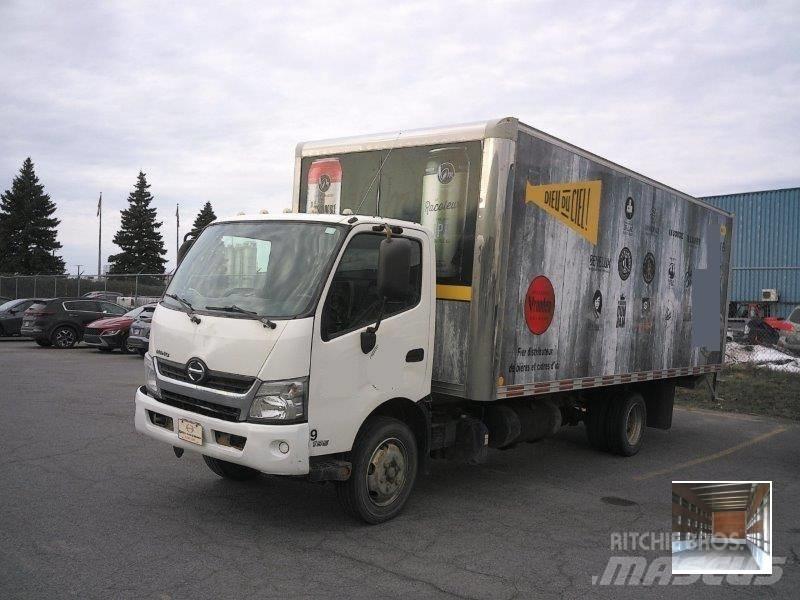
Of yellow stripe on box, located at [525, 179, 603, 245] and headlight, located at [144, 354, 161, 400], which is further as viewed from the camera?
yellow stripe on box, located at [525, 179, 603, 245]

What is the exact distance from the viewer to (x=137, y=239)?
7119 cm

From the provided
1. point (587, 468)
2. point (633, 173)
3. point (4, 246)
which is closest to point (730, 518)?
point (587, 468)

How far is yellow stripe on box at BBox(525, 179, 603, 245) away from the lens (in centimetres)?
632

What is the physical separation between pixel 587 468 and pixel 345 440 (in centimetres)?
393

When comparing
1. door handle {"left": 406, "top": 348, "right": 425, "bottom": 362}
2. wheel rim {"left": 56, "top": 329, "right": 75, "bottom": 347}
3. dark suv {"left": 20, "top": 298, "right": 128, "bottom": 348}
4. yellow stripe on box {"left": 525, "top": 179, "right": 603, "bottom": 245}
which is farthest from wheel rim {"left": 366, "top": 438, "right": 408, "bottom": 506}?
wheel rim {"left": 56, "top": 329, "right": 75, "bottom": 347}

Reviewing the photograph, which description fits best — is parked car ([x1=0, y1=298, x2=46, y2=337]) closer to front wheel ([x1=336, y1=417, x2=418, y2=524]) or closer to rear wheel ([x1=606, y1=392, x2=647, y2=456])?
rear wheel ([x1=606, y1=392, x2=647, y2=456])

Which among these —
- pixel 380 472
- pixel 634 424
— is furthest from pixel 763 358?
pixel 380 472

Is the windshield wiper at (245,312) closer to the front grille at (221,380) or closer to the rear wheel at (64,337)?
the front grille at (221,380)

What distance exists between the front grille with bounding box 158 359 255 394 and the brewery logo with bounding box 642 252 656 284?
5243 millimetres

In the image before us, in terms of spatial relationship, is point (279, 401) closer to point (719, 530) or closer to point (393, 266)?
point (393, 266)

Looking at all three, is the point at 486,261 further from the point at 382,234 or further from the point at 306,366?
the point at 306,366

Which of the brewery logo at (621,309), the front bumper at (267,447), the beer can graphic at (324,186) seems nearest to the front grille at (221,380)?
the front bumper at (267,447)

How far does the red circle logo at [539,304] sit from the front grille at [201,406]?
8.97 feet

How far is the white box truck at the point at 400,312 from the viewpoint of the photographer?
15.9 feet
